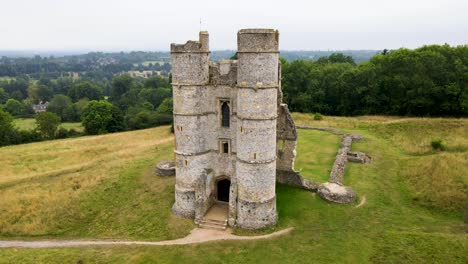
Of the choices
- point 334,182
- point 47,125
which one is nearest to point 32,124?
point 47,125

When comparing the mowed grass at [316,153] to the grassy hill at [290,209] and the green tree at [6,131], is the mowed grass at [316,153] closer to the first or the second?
the grassy hill at [290,209]

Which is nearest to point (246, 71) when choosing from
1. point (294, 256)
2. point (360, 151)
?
point (294, 256)

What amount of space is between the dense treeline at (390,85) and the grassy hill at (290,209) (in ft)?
35.8

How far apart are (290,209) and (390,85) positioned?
40119 mm

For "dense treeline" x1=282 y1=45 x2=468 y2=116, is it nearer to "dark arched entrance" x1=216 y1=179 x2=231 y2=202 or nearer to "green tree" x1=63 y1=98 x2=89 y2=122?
"dark arched entrance" x1=216 y1=179 x2=231 y2=202

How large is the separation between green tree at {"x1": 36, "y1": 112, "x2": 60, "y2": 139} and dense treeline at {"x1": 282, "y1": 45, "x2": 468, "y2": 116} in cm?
4397

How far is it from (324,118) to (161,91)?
5905 centimetres

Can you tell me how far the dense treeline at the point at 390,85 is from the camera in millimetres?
47312

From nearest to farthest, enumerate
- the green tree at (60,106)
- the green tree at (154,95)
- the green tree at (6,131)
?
the green tree at (6,131), the green tree at (60,106), the green tree at (154,95)

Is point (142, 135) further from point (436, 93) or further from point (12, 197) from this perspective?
point (436, 93)

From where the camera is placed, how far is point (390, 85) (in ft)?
177

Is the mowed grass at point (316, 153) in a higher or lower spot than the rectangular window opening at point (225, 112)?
lower

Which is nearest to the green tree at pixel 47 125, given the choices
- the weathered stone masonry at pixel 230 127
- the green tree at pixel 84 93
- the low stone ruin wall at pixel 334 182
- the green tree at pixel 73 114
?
the green tree at pixel 73 114

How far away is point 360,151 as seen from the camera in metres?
34.1
